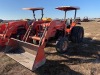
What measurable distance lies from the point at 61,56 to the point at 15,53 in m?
1.85

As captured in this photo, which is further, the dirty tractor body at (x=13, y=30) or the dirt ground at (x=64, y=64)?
the dirty tractor body at (x=13, y=30)

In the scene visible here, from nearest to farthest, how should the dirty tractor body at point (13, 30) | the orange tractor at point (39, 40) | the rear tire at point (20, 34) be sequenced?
the orange tractor at point (39, 40), the dirty tractor body at point (13, 30), the rear tire at point (20, 34)

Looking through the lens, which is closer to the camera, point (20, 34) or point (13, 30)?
point (13, 30)

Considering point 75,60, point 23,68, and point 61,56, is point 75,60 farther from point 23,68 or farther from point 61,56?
point 23,68

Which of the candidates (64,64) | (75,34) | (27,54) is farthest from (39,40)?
(75,34)

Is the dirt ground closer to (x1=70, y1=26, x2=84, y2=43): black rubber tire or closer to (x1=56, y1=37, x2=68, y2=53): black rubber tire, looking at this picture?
(x1=56, y1=37, x2=68, y2=53): black rubber tire

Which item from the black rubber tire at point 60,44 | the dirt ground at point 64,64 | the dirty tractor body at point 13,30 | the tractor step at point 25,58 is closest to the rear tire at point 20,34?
the dirty tractor body at point 13,30

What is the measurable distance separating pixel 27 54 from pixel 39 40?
85 cm

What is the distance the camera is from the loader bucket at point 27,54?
5630 mm

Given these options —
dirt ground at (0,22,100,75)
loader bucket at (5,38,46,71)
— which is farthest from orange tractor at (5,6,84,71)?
dirt ground at (0,22,100,75)

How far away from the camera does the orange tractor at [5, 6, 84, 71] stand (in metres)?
A: 5.83

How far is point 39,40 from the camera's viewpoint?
289 inches

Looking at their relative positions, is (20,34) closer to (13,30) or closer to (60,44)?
(13,30)

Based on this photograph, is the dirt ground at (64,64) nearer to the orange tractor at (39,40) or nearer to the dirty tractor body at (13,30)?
the orange tractor at (39,40)
